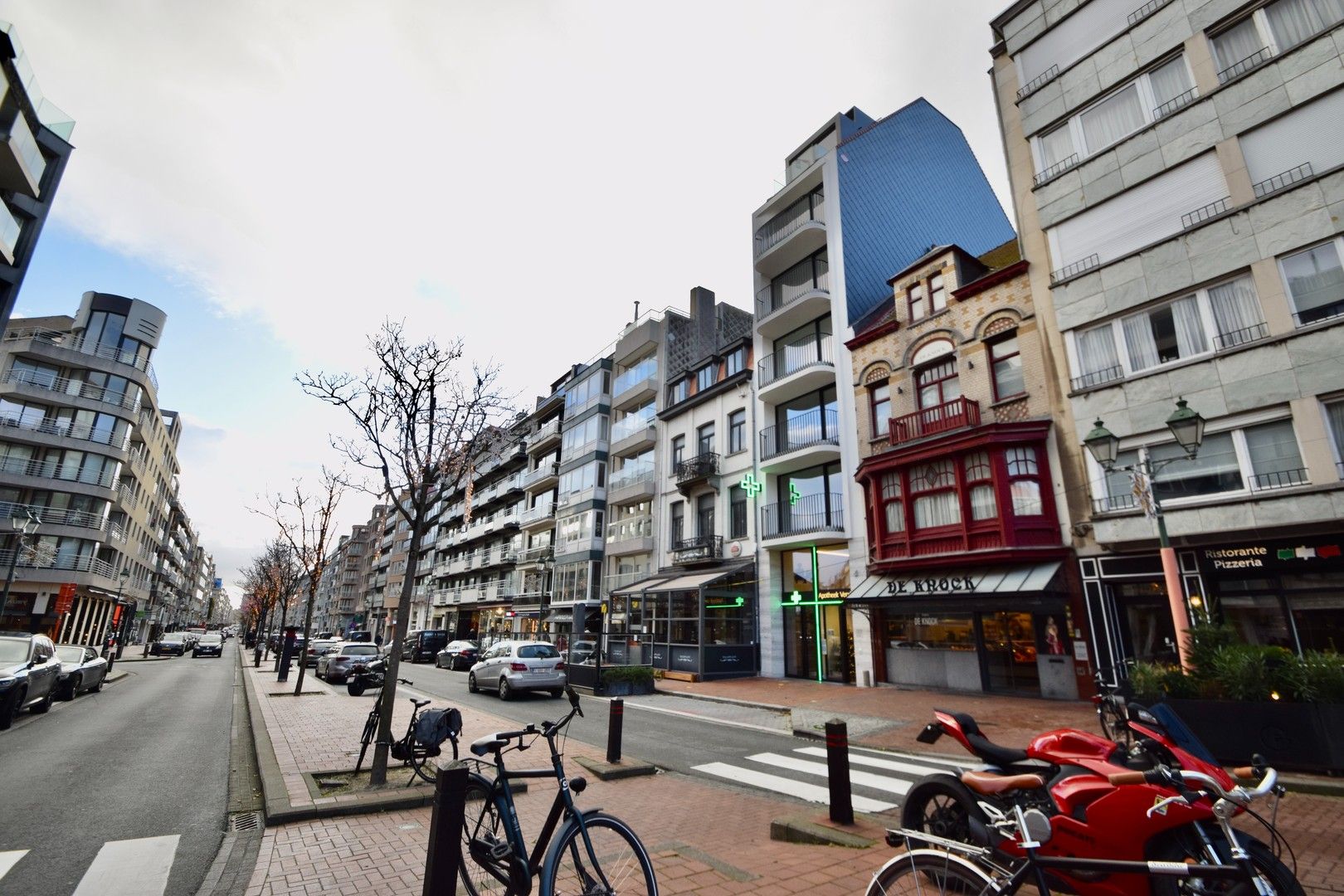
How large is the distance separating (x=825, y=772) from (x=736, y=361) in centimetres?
2093

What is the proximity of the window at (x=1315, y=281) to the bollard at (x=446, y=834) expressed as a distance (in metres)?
17.7

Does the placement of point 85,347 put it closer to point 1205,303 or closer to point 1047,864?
point 1047,864

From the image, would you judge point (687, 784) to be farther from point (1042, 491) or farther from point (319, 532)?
point (319, 532)

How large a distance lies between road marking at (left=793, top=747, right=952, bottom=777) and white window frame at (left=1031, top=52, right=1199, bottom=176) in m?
16.8

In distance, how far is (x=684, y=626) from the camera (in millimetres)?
23438

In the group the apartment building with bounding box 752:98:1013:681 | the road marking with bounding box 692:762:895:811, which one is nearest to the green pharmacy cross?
the apartment building with bounding box 752:98:1013:681

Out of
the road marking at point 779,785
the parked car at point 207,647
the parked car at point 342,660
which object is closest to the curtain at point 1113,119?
the road marking at point 779,785

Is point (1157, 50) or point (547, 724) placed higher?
point (1157, 50)

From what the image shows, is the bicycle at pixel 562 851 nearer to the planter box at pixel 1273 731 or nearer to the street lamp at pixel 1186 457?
the planter box at pixel 1273 731

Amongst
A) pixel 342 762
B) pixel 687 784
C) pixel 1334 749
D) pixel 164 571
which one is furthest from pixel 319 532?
pixel 164 571

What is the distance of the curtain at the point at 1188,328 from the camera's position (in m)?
14.3

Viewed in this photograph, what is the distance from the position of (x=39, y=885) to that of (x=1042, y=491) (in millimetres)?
18492

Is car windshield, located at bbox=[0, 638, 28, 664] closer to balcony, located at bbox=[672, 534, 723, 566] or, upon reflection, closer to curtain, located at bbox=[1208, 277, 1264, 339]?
balcony, located at bbox=[672, 534, 723, 566]

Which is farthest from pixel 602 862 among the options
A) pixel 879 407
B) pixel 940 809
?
pixel 879 407
